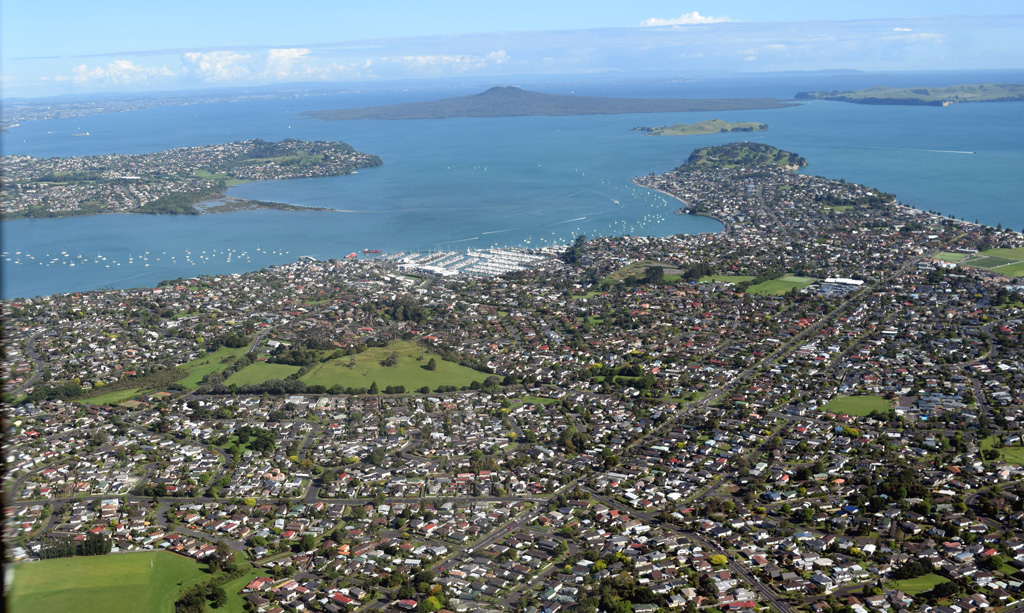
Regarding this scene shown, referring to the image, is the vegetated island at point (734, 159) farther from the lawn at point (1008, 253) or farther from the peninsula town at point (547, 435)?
the peninsula town at point (547, 435)

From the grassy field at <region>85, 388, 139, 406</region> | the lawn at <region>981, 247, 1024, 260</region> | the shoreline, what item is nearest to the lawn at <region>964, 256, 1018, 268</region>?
the lawn at <region>981, 247, 1024, 260</region>

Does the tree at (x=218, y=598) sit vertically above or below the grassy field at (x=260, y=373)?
below

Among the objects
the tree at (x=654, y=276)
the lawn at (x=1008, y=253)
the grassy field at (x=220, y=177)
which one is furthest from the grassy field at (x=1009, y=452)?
the grassy field at (x=220, y=177)

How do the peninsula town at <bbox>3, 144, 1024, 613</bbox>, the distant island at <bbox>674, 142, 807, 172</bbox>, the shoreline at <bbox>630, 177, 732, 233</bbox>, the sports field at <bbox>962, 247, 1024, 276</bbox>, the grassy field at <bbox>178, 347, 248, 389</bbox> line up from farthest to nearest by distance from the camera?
the distant island at <bbox>674, 142, 807, 172</bbox> < the shoreline at <bbox>630, 177, 732, 233</bbox> < the sports field at <bbox>962, 247, 1024, 276</bbox> < the grassy field at <bbox>178, 347, 248, 389</bbox> < the peninsula town at <bbox>3, 144, 1024, 613</bbox>

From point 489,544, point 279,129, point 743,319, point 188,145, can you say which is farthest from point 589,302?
point 279,129

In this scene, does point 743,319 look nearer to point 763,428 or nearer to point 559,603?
point 763,428

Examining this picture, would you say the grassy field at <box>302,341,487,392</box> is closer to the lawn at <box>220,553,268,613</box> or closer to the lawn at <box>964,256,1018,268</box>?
the lawn at <box>220,553,268,613</box>

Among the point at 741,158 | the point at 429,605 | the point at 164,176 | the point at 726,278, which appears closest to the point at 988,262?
the point at 726,278
